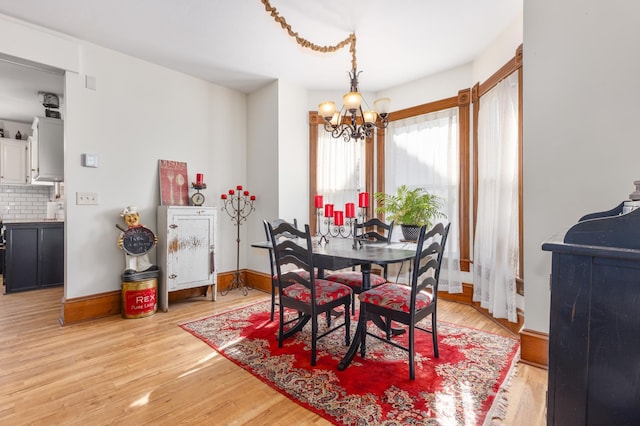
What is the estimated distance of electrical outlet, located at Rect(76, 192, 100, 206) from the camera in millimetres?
2932

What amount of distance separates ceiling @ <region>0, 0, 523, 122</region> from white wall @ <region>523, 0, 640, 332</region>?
780 mm

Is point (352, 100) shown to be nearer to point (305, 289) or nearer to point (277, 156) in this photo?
point (305, 289)

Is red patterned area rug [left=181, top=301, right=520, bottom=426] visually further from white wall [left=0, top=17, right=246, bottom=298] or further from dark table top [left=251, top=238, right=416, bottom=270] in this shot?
white wall [left=0, top=17, right=246, bottom=298]

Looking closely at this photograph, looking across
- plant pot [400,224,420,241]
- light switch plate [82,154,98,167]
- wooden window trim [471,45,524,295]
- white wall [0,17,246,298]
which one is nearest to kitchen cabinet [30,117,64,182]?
white wall [0,17,246,298]

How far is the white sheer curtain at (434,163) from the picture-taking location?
3520 millimetres

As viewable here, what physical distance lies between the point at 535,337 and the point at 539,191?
0.96m

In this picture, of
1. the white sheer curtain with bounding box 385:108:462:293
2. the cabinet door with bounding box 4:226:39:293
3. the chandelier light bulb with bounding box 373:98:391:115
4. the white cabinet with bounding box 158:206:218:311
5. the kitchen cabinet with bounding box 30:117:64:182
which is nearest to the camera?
the chandelier light bulb with bounding box 373:98:391:115

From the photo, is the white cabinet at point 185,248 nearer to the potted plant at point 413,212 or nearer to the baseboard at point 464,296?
the potted plant at point 413,212

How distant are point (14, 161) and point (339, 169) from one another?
209 inches

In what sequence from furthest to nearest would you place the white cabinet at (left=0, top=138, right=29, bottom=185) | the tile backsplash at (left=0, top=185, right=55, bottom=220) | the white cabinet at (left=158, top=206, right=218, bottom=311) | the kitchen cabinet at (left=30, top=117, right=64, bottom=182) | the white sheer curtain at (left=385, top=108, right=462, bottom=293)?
1. the tile backsplash at (left=0, top=185, right=55, bottom=220)
2. the white cabinet at (left=0, top=138, right=29, bottom=185)
3. the kitchen cabinet at (left=30, top=117, right=64, bottom=182)
4. the white sheer curtain at (left=385, top=108, right=462, bottom=293)
5. the white cabinet at (left=158, top=206, right=218, bottom=311)

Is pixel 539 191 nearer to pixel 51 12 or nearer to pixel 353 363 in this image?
pixel 353 363

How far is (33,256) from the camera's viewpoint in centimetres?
404

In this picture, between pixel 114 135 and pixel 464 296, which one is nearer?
pixel 114 135

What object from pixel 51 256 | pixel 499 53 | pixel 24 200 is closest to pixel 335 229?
pixel 499 53
